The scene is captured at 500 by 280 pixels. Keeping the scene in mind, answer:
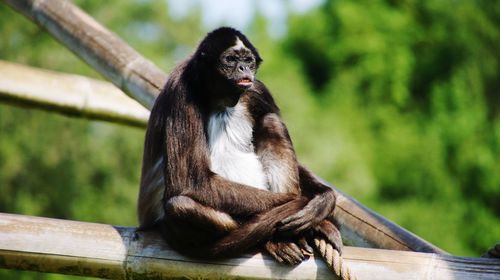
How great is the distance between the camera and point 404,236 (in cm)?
723

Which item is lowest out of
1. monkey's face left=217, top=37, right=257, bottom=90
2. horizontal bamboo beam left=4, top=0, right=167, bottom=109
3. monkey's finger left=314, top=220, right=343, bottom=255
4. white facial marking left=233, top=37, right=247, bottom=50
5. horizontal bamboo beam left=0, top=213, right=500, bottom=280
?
horizontal bamboo beam left=0, top=213, right=500, bottom=280

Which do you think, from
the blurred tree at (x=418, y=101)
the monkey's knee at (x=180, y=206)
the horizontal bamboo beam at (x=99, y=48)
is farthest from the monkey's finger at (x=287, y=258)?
the blurred tree at (x=418, y=101)

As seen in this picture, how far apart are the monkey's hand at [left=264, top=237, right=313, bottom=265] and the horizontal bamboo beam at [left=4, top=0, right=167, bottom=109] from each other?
280 centimetres

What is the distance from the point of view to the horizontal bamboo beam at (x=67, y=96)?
31.6 feet

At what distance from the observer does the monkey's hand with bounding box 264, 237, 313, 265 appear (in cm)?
600

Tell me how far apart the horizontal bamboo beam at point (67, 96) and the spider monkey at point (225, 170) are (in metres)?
2.55

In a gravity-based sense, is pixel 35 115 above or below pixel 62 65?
below

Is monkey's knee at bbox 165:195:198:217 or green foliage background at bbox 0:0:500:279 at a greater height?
monkey's knee at bbox 165:195:198:217

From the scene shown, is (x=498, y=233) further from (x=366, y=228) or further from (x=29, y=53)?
(x=366, y=228)

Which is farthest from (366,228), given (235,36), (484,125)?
(484,125)

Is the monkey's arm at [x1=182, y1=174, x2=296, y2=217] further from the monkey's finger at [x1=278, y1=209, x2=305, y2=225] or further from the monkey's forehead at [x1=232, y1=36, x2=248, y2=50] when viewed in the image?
the monkey's forehead at [x1=232, y1=36, x2=248, y2=50]

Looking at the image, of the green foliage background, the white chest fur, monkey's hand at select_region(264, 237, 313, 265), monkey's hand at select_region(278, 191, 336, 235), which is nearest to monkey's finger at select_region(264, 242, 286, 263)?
monkey's hand at select_region(264, 237, 313, 265)

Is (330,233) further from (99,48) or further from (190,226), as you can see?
(99,48)

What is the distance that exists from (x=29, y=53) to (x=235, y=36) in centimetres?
1848
